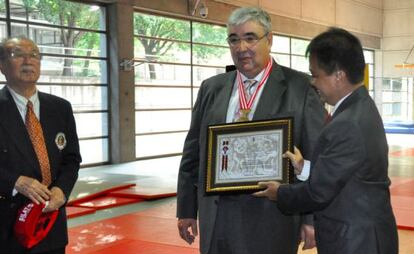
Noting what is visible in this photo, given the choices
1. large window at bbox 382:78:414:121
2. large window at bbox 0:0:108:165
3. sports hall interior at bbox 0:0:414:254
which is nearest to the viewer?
sports hall interior at bbox 0:0:414:254

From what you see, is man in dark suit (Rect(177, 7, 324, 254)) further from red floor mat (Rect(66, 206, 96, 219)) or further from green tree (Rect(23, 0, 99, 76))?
green tree (Rect(23, 0, 99, 76))

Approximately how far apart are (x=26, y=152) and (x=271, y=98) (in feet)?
4.52

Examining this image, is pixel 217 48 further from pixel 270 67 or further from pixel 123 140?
pixel 270 67

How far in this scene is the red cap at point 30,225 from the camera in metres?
2.75

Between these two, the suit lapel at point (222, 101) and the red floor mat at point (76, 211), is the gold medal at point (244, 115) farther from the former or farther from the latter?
the red floor mat at point (76, 211)

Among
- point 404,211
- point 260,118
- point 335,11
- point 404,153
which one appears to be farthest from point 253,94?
point 335,11

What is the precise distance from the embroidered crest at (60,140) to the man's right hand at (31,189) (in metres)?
0.31

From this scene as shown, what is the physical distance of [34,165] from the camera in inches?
115

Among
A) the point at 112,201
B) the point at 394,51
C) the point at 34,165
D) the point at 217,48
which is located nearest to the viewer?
the point at 34,165

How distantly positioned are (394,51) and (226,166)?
89.7 feet

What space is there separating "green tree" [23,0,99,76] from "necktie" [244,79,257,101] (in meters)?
11.1

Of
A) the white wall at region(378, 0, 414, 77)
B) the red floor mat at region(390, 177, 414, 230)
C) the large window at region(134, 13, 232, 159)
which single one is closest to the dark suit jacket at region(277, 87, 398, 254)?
the red floor mat at region(390, 177, 414, 230)

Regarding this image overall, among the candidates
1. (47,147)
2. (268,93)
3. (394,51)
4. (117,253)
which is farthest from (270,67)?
(394,51)

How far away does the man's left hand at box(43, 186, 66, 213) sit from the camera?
2.86 meters
